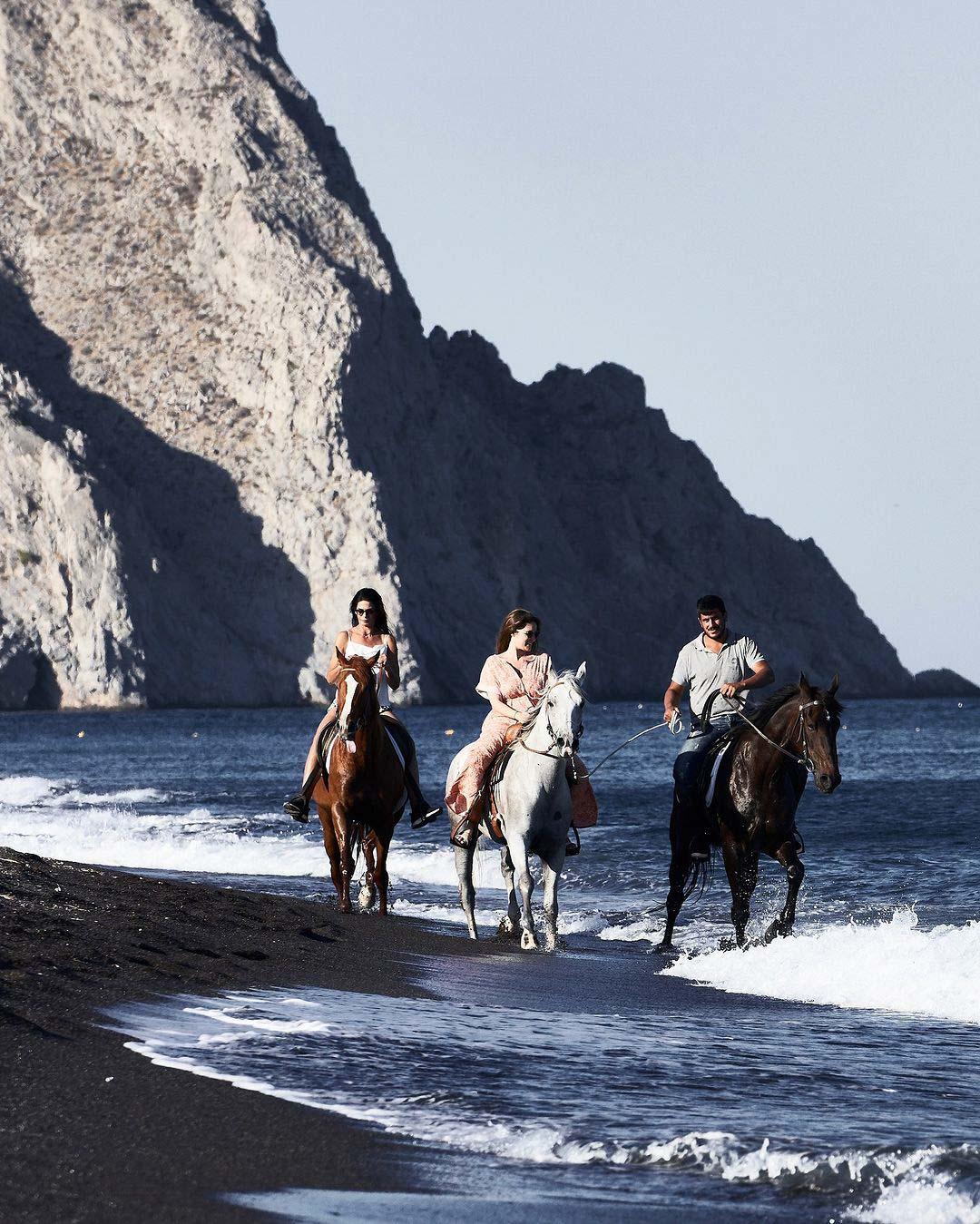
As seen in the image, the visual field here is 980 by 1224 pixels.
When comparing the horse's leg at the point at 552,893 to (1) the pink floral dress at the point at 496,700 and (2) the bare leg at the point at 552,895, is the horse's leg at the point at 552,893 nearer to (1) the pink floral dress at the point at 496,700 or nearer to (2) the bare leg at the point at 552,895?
(2) the bare leg at the point at 552,895

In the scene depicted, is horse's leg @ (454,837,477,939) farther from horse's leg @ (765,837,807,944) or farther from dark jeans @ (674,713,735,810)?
horse's leg @ (765,837,807,944)

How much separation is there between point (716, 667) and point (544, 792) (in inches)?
66.7

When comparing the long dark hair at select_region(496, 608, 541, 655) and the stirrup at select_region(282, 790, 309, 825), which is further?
the stirrup at select_region(282, 790, 309, 825)

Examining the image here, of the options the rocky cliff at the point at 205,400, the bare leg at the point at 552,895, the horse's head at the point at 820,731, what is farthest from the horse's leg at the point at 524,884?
the rocky cliff at the point at 205,400

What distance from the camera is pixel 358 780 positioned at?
14.0 metres

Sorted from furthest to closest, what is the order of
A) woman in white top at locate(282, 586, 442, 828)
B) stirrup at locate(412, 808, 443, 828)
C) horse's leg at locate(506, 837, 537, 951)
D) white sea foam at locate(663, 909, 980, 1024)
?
stirrup at locate(412, 808, 443, 828)
woman in white top at locate(282, 586, 442, 828)
horse's leg at locate(506, 837, 537, 951)
white sea foam at locate(663, 909, 980, 1024)

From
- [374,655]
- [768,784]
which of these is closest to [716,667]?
[768,784]

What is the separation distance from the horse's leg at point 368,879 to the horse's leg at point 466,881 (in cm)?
125

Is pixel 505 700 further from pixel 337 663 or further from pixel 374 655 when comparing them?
pixel 337 663

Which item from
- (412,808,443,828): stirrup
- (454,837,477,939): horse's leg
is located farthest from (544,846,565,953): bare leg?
(412,808,443,828): stirrup

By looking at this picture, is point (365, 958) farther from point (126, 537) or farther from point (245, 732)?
point (126, 537)

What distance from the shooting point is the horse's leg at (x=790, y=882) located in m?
12.3

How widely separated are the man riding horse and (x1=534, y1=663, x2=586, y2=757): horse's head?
108 cm

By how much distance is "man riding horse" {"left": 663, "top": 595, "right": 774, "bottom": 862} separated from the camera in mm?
12883
